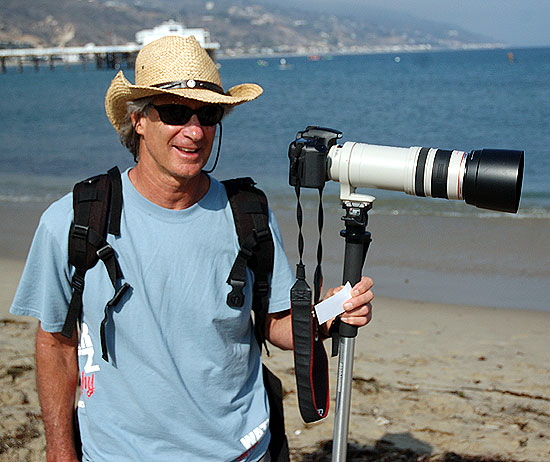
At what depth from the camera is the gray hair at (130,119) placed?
210 cm

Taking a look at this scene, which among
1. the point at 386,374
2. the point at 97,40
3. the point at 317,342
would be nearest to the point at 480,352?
the point at 386,374

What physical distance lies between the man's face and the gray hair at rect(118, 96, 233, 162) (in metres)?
0.03

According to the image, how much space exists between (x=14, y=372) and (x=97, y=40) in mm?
159605

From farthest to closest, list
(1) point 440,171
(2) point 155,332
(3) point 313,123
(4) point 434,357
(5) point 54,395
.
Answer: (3) point 313,123, (4) point 434,357, (5) point 54,395, (2) point 155,332, (1) point 440,171

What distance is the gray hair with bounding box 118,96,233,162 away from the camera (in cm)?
210

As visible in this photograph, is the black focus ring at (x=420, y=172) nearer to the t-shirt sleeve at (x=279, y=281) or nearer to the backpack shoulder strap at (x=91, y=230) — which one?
the t-shirt sleeve at (x=279, y=281)

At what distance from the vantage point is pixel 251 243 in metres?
2.04

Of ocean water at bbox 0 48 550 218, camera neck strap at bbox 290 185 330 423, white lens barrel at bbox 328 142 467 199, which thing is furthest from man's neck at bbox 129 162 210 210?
ocean water at bbox 0 48 550 218

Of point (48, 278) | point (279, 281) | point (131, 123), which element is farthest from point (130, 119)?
point (279, 281)

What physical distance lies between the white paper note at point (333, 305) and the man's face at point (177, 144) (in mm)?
502

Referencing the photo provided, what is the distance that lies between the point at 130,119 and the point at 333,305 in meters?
0.83

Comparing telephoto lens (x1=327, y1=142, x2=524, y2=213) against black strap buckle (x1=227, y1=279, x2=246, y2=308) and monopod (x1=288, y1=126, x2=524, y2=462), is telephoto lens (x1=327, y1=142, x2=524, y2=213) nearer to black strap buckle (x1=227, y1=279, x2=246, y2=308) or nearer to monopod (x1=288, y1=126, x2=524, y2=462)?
monopod (x1=288, y1=126, x2=524, y2=462)

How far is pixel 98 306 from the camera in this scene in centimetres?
199

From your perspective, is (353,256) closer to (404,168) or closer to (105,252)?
(404,168)
